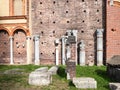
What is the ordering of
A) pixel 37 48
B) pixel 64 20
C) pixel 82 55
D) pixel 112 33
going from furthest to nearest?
pixel 37 48, pixel 64 20, pixel 82 55, pixel 112 33

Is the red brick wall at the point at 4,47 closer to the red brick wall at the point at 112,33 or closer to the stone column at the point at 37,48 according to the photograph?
the stone column at the point at 37,48

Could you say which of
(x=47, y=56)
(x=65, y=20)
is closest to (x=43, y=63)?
(x=47, y=56)

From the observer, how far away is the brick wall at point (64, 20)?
21.6 meters

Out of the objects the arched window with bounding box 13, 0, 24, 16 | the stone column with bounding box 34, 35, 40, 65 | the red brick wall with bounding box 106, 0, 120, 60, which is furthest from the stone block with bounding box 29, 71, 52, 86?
the arched window with bounding box 13, 0, 24, 16

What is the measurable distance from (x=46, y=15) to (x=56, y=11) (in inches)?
31.1

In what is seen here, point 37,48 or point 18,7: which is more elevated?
point 18,7

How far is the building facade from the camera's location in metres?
21.1

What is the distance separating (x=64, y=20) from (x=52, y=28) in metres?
1.03

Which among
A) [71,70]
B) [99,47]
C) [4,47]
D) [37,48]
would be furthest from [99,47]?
[71,70]

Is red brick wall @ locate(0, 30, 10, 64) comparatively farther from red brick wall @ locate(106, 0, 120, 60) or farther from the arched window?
red brick wall @ locate(106, 0, 120, 60)

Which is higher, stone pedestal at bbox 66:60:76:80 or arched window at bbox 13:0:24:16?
arched window at bbox 13:0:24:16

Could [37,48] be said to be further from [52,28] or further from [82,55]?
[82,55]

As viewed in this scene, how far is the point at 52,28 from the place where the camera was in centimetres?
2241

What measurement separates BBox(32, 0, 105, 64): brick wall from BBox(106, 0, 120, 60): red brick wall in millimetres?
719
